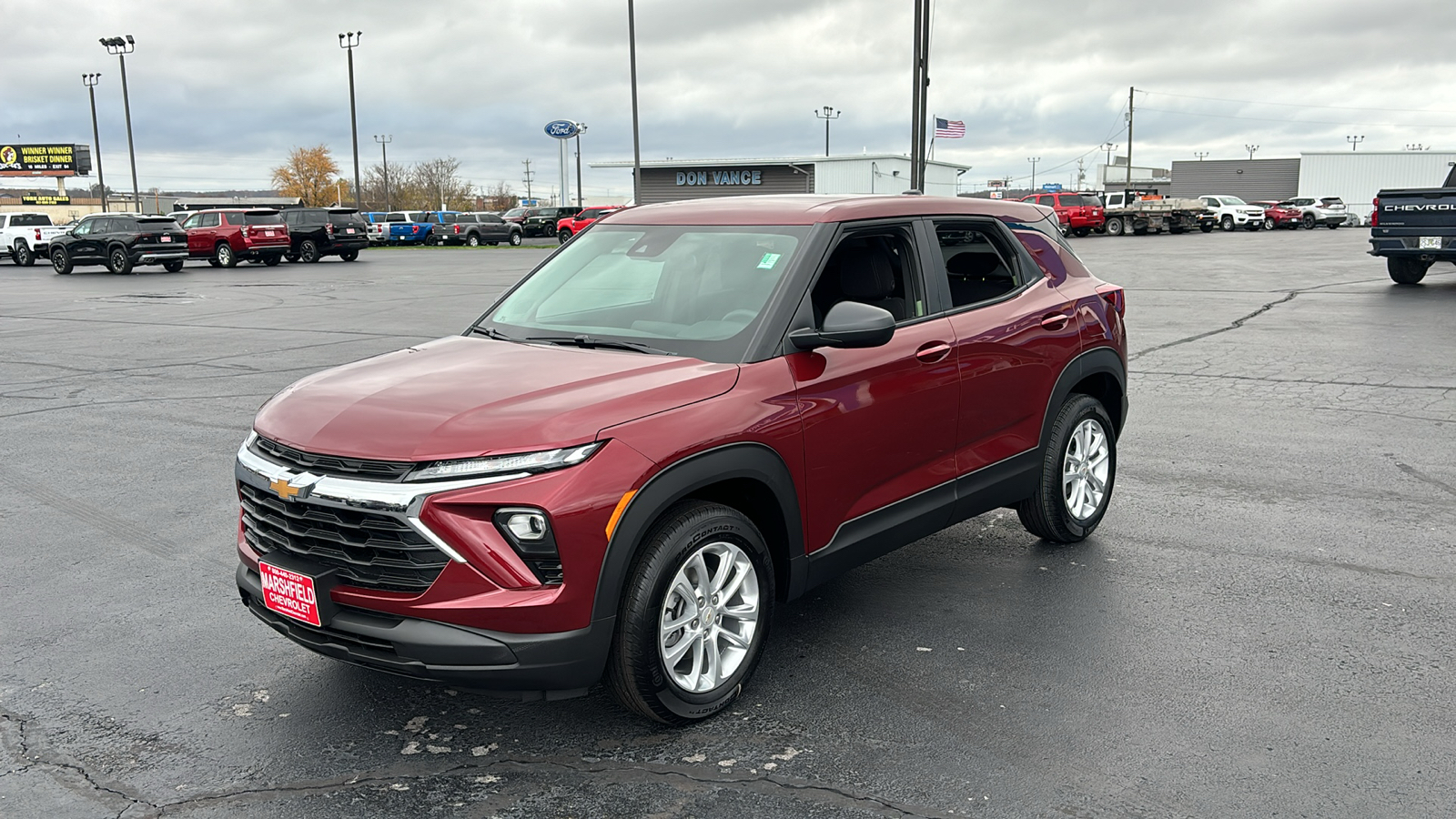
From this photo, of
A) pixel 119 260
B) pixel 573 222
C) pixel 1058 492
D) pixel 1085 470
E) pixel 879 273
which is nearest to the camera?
pixel 879 273

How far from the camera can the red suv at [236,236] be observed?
109 ft

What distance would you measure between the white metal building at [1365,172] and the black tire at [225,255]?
222ft

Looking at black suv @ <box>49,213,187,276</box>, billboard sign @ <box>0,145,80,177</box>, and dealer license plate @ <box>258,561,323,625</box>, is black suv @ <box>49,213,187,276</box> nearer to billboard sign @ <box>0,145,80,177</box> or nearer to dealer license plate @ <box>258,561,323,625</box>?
dealer license plate @ <box>258,561,323,625</box>

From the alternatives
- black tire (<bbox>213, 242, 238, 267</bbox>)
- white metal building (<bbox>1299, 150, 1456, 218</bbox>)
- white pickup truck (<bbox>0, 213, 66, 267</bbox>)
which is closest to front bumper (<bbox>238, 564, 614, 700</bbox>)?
black tire (<bbox>213, 242, 238, 267</bbox>)

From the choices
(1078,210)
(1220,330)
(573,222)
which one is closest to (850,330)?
(1220,330)

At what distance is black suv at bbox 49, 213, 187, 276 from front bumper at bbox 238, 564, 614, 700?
105ft

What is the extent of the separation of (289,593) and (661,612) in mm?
1175

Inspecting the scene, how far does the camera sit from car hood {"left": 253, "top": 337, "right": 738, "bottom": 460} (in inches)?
130

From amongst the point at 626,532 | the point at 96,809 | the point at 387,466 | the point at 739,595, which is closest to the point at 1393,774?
the point at 739,595

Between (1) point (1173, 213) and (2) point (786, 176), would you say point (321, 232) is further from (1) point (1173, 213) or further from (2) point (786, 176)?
(2) point (786, 176)

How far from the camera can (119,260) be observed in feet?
105

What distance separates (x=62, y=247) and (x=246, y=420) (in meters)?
28.5

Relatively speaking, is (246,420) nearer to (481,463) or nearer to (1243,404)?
(481,463)

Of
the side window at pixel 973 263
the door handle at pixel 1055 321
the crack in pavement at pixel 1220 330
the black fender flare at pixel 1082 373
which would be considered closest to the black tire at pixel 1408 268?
the crack in pavement at pixel 1220 330
